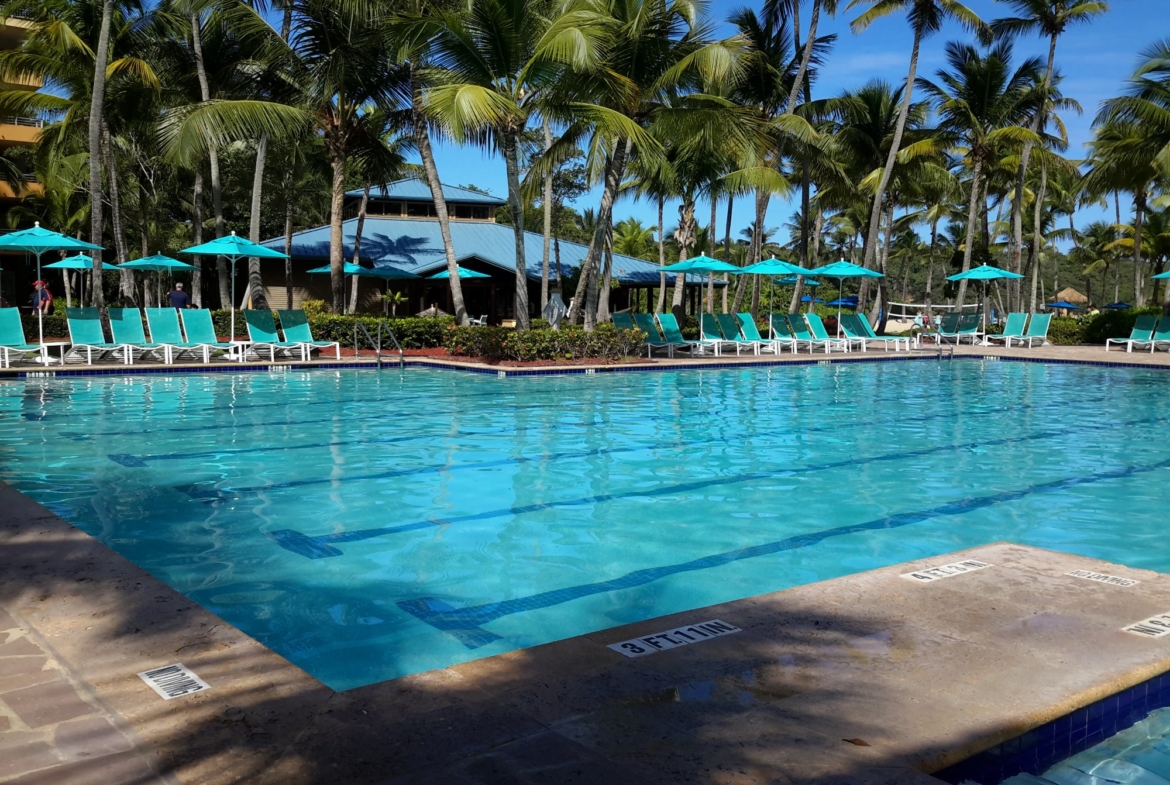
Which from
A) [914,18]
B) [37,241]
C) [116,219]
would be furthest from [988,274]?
[37,241]

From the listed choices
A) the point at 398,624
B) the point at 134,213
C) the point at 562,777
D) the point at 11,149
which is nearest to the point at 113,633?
the point at 398,624

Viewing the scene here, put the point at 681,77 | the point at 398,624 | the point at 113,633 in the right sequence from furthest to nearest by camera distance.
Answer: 1. the point at 681,77
2. the point at 398,624
3. the point at 113,633

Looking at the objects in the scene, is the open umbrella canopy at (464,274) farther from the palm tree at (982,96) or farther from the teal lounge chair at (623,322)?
the palm tree at (982,96)

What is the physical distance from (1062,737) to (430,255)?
3163 centimetres

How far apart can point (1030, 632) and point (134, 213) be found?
38.1 m

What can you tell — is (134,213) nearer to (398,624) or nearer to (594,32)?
(594,32)

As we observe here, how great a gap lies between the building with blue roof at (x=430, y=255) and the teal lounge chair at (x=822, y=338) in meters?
11.6

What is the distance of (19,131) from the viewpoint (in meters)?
40.2

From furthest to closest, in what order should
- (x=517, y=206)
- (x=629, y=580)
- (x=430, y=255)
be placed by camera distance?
(x=430, y=255) < (x=517, y=206) < (x=629, y=580)

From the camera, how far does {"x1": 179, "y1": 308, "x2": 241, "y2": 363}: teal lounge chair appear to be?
1819 centimetres

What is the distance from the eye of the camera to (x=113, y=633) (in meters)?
3.69

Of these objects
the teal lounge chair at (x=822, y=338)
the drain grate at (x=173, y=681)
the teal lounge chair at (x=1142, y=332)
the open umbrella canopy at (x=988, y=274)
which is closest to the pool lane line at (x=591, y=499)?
the drain grate at (x=173, y=681)

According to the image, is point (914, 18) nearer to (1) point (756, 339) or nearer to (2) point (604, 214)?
(1) point (756, 339)

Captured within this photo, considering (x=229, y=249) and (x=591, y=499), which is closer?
(x=591, y=499)
